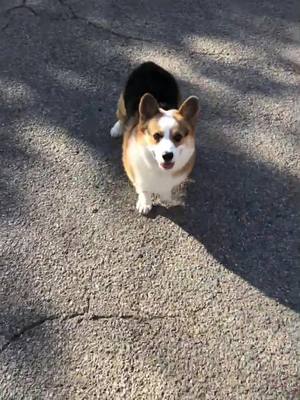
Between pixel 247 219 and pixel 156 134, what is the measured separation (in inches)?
37.8

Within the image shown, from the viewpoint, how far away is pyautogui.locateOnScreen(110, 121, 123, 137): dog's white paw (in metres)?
3.63

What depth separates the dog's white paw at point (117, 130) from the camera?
3634mm

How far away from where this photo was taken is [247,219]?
11.0ft

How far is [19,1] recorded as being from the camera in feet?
15.6

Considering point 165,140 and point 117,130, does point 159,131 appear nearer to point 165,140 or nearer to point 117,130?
point 165,140

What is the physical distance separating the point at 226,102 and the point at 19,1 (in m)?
2.22

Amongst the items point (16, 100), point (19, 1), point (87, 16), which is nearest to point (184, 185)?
point (16, 100)

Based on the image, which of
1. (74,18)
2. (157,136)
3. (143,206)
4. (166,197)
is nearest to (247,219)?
(166,197)

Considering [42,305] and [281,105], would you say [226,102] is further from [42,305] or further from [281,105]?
[42,305]

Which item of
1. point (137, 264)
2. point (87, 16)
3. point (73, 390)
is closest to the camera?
point (73, 390)

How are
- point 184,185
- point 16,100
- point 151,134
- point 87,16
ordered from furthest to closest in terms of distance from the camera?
point 87,16
point 16,100
point 184,185
point 151,134

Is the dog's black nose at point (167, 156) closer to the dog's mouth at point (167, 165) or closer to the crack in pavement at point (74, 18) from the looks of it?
the dog's mouth at point (167, 165)

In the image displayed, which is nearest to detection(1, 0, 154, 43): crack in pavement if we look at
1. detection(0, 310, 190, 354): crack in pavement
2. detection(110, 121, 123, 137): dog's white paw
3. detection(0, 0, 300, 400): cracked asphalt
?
detection(0, 0, 300, 400): cracked asphalt

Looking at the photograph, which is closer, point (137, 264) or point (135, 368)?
point (135, 368)
